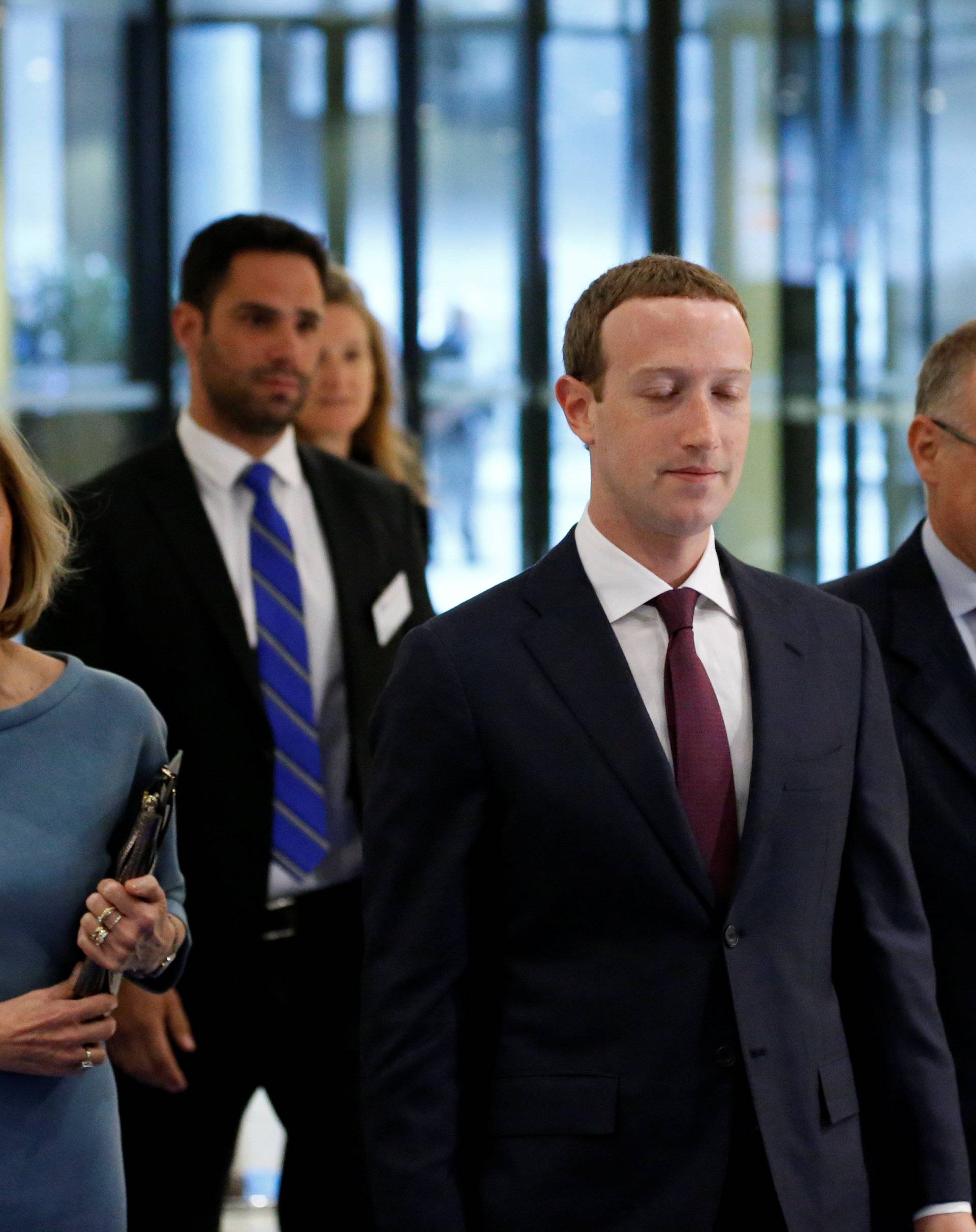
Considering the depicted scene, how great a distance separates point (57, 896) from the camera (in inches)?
76.2

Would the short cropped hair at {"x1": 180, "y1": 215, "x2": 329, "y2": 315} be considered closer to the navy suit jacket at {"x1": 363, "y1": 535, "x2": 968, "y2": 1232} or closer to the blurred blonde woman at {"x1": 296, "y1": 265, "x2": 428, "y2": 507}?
the blurred blonde woman at {"x1": 296, "y1": 265, "x2": 428, "y2": 507}

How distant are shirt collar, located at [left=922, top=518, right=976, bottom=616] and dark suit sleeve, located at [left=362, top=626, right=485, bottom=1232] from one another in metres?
0.91

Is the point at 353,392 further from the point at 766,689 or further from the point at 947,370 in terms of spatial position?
the point at 766,689

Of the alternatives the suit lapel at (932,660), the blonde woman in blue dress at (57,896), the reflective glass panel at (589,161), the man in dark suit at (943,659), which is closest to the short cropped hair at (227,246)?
the blonde woman in blue dress at (57,896)

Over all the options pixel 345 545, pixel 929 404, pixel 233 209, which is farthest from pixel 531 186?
pixel 929 404

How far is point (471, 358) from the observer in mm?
8164

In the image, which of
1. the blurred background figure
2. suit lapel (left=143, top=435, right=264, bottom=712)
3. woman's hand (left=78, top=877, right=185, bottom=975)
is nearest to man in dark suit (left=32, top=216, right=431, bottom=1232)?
suit lapel (left=143, top=435, right=264, bottom=712)

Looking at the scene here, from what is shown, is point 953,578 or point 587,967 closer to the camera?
point 587,967

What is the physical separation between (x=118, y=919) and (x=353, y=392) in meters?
2.36

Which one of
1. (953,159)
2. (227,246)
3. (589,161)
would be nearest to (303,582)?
(227,246)

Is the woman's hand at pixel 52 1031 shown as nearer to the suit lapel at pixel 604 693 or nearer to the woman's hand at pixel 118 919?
the woman's hand at pixel 118 919

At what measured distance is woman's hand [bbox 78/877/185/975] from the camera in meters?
1.89

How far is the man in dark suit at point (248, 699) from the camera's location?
275cm

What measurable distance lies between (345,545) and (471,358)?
5.25m
